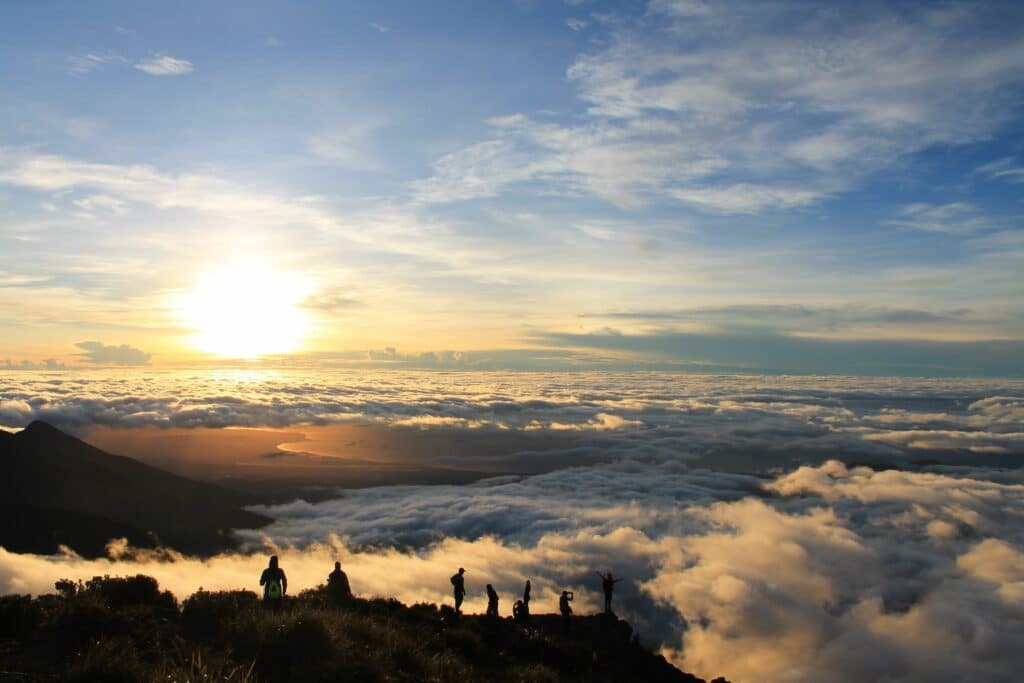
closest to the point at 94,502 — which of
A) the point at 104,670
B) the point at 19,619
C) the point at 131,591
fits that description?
the point at 131,591

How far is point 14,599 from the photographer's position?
42.2 feet

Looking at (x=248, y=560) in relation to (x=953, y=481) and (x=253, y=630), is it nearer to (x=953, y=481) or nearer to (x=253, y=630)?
(x=253, y=630)

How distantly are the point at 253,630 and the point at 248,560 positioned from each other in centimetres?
6918

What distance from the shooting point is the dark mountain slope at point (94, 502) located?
3027 inches

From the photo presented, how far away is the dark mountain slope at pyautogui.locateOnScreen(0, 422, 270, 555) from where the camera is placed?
252 ft

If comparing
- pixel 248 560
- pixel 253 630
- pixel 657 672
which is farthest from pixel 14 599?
pixel 248 560

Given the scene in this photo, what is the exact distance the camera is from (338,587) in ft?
62.7

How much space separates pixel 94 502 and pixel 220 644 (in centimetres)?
9439

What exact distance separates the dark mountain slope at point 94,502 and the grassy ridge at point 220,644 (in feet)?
238

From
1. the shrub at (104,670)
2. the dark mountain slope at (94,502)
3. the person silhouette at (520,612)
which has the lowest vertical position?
the dark mountain slope at (94,502)

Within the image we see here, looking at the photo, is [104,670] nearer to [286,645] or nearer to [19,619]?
[286,645]

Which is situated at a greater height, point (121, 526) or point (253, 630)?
point (253, 630)

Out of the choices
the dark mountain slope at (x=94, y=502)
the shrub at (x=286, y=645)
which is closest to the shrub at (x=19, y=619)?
the shrub at (x=286, y=645)

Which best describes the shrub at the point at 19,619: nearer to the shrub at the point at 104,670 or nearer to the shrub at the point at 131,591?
the shrub at the point at 131,591
